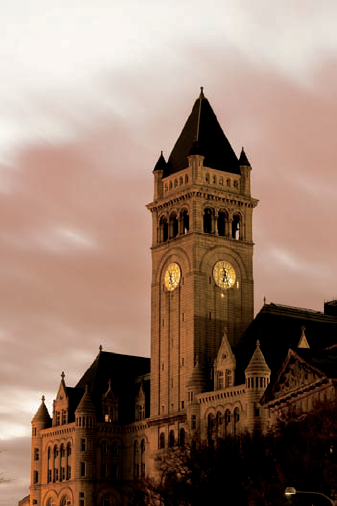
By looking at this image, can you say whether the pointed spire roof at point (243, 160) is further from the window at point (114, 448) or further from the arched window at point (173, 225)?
the window at point (114, 448)

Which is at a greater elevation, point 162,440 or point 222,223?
point 222,223

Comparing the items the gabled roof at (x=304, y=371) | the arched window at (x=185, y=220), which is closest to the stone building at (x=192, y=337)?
the arched window at (x=185, y=220)

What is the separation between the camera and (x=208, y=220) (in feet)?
585

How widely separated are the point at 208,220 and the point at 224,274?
785cm

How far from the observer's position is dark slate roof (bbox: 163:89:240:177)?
180125mm

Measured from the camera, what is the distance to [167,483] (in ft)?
416

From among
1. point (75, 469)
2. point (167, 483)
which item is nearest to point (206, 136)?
point (75, 469)

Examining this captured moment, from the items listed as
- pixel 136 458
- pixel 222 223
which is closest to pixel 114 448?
pixel 136 458

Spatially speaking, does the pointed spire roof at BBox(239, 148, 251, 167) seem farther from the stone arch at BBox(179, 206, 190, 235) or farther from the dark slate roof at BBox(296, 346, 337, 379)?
the dark slate roof at BBox(296, 346, 337, 379)

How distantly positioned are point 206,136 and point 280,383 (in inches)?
2907

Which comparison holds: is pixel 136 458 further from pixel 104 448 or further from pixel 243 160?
pixel 243 160

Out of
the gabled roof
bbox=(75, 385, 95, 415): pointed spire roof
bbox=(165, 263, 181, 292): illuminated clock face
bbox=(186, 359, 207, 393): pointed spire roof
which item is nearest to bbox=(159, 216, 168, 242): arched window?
bbox=(165, 263, 181, 292): illuminated clock face

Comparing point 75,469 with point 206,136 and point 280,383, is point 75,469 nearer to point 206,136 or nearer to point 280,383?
point 206,136

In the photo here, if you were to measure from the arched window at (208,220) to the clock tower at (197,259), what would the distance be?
14 centimetres
